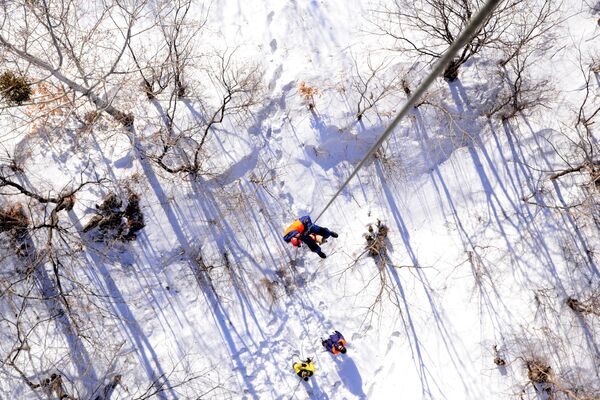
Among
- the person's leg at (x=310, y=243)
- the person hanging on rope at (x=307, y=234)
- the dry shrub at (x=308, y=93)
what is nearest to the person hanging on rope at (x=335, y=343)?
the person hanging on rope at (x=307, y=234)

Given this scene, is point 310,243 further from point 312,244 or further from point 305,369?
point 305,369

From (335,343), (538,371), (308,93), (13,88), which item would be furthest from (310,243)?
(13,88)

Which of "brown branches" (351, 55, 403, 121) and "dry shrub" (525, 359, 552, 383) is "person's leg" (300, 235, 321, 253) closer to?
"brown branches" (351, 55, 403, 121)

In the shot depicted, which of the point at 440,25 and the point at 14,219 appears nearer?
the point at 440,25

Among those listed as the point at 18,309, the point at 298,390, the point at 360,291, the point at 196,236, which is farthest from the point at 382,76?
the point at 18,309

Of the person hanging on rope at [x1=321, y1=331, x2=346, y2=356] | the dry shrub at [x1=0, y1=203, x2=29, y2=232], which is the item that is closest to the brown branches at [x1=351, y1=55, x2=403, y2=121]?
the person hanging on rope at [x1=321, y1=331, x2=346, y2=356]

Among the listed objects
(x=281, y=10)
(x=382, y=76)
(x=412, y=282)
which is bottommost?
(x=412, y=282)

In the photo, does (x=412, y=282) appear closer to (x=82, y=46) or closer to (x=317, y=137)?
(x=317, y=137)
